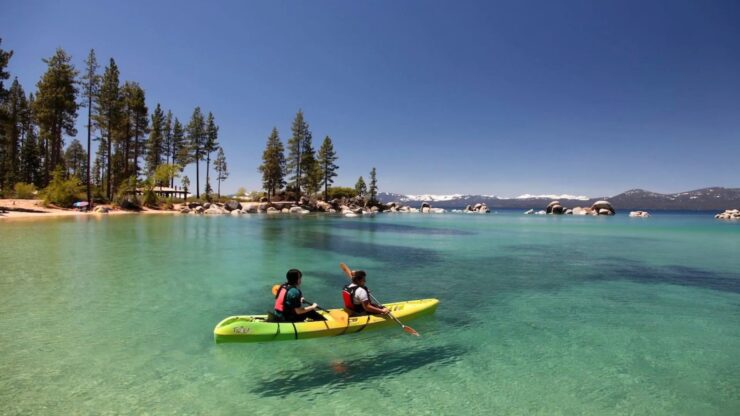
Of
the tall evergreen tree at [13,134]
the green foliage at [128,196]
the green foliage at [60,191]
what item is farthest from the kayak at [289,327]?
the tall evergreen tree at [13,134]

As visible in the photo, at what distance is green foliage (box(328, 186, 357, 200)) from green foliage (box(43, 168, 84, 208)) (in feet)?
207

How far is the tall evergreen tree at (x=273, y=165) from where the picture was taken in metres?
89.4

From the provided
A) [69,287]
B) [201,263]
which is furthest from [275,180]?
[69,287]

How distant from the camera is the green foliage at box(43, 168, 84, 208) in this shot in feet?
169

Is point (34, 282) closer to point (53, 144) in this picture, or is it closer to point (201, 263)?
point (201, 263)

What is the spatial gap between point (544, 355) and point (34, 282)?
63.1 feet

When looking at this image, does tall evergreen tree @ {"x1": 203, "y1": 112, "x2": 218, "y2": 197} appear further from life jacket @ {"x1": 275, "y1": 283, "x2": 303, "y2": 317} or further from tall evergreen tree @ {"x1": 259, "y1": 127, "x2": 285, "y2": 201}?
life jacket @ {"x1": 275, "y1": 283, "x2": 303, "y2": 317}

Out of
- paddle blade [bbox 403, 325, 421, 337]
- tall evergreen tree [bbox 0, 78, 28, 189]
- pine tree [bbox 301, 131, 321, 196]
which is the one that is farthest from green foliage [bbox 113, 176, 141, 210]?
paddle blade [bbox 403, 325, 421, 337]

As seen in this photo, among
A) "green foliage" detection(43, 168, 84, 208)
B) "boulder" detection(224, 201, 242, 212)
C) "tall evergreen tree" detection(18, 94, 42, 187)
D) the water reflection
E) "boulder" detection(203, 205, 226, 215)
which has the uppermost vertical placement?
"tall evergreen tree" detection(18, 94, 42, 187)

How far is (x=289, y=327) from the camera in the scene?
9305 mm

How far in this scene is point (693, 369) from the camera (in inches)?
347

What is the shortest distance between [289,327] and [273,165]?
8369 cm

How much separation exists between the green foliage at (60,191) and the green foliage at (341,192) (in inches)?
2480

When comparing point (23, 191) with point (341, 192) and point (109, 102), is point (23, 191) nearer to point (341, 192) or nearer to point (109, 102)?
point (109, 102)
